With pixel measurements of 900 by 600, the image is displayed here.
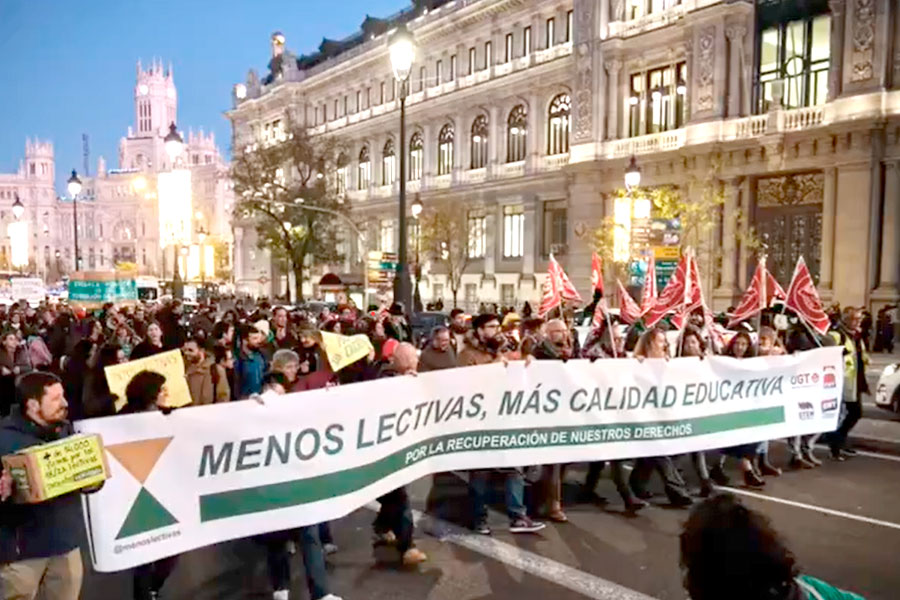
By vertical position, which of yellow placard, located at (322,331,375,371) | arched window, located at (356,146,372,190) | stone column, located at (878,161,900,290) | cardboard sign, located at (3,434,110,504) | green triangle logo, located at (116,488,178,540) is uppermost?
arched window, located at (356,146,372,190)

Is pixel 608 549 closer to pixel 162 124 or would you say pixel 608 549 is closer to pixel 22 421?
pixel 22 421

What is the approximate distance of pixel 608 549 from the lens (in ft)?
21.8

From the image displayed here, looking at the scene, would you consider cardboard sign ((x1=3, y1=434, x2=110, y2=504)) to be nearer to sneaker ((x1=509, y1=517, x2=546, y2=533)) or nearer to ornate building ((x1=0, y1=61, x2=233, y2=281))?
sneaker ((x1=509, y1=517, x2=546, y2=533))

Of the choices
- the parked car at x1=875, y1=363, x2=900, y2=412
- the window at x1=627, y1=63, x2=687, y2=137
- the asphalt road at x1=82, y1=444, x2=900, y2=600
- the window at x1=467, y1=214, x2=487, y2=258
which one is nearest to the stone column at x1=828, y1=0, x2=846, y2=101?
the window at x1=627, y1=63, x2=687, y2=137

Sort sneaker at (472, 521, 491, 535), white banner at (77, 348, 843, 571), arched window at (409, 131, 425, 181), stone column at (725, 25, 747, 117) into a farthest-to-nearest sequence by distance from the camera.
Result: arched window at (409, 131, 425, 181)
stone column at (725, 25, 747, 117)
sneaker at (472, 521, 491, 535)
white banner at (77, 348, 843, 571)

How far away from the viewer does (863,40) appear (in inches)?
1050

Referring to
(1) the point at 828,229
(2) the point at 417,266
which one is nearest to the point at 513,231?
(2) the point at 417,266

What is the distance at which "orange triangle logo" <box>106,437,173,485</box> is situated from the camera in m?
4.76

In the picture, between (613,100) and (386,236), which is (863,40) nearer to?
(613,100)

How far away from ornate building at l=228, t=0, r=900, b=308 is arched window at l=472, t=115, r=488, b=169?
0.10m

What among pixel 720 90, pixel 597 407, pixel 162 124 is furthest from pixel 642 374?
pixel 162 124

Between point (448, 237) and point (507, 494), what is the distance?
119ft

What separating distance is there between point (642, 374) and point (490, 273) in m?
37.0

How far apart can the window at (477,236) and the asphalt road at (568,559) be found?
123 ft
